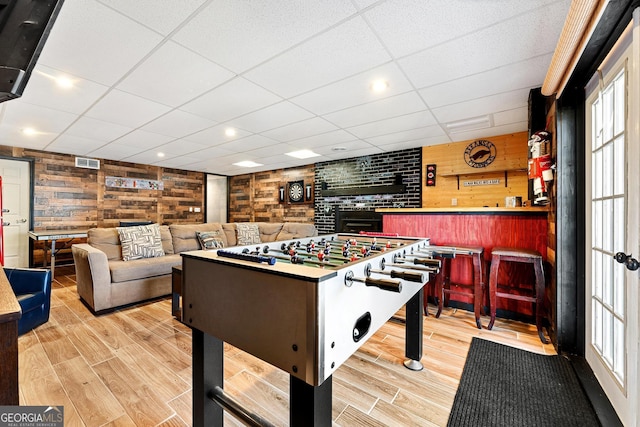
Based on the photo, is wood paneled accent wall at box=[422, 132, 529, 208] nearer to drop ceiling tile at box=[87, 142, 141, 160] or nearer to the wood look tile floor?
the wood look tile floor

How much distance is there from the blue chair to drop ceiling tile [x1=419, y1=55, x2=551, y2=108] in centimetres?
420

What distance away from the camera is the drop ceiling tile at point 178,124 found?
10.7ft

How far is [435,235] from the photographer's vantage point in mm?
3314

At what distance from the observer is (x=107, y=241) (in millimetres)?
3568

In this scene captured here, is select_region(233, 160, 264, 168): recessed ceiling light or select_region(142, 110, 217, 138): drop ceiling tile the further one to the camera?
select_region(233, 160, 264, 168): recessed ceiling light

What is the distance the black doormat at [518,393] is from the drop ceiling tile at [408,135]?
292 centimetres

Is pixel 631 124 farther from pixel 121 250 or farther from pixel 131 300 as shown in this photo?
pixel 121 250

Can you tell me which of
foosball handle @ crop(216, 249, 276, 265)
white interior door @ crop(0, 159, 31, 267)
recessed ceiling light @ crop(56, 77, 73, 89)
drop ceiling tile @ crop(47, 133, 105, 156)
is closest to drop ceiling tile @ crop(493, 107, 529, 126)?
foosball handle @ crop(216, 249, 276, 265)

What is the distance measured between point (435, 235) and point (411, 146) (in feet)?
7.15

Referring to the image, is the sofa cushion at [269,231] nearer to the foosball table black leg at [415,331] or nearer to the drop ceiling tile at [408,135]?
the drop ceiling tile at [408,135]

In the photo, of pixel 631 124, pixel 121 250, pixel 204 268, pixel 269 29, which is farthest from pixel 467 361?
pixel 121 250

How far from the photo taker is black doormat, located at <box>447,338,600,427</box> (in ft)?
4.87

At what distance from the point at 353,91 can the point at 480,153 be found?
2875 mm
